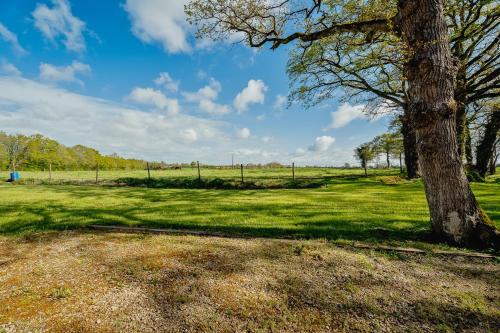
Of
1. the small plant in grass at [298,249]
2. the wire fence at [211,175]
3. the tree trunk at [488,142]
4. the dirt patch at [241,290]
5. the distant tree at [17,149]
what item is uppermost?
the distant tree at [17,149]

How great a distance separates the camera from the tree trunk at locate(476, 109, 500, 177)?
20.1 metres

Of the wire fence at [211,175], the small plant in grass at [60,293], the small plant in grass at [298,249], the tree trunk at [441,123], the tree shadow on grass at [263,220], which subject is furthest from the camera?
the wire fence at [211,175]

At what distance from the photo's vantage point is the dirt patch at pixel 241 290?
8.62ft

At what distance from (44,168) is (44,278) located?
72.6 m

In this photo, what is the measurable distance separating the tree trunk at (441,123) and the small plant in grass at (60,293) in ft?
21.0

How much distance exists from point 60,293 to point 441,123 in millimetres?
6787

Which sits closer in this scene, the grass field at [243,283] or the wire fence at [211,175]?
the grass field at [243,283]

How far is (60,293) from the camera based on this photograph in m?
3.15

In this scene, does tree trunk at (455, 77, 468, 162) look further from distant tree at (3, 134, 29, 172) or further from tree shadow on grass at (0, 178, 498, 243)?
distant tree at (3, 134, 29, 172)

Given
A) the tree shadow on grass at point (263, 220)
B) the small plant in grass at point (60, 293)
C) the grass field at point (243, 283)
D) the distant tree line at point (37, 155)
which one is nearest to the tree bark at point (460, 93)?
the tree shadow on grass at point (263, 220)

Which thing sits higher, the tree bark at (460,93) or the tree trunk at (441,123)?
the tree bark at (460,93)

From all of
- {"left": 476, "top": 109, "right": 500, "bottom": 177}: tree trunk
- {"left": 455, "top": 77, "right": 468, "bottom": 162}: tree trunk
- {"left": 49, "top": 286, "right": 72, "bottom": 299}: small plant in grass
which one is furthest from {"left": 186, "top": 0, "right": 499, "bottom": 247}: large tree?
{"left": 476, "top": 109, "right": 500, "bottom": 177}: tree trunk

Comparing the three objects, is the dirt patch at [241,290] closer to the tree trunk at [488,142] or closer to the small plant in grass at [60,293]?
the small plant in grass at [60,293]

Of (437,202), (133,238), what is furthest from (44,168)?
(437,202)
